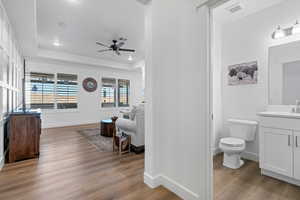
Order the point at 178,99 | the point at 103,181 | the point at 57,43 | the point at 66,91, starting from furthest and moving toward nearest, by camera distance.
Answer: the point at 66,91 < the point at 57,43 < the point at 103,181 < the point at 178,99

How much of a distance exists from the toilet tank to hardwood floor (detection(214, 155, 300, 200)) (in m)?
0.52

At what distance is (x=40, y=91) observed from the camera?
5.53m

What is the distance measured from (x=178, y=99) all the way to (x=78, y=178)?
1.76 metres

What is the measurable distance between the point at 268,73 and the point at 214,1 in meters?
1.88

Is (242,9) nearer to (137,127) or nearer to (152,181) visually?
(137,127)

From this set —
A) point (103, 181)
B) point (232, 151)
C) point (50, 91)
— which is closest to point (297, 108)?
point (232, 151)

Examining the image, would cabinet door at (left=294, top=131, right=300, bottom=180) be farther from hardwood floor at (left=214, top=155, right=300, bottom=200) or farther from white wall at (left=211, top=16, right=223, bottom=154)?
white wall at (left=211, top=16, right=223, bottom=154)

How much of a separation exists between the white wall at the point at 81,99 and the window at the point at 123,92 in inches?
10.2

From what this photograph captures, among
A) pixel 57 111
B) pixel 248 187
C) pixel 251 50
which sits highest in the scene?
pixel 251 50

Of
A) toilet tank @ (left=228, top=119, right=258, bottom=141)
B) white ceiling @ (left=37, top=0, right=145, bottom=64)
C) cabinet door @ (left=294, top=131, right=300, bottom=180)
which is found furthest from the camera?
white ceiling @ (left=37, top=0, right=145, bottom=64)

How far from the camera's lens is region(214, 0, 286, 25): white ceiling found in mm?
2409

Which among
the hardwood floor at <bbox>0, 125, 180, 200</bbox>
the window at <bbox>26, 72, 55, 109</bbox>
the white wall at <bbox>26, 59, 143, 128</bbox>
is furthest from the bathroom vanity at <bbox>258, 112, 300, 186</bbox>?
the window at <bbox>26, 72, 55, 109</bbox>

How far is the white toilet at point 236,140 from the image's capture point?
91.0 inches

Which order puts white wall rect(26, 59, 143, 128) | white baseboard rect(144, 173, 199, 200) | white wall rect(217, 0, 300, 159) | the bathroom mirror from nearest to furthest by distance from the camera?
white baseboard rect(144, 173, 199, 200) < the bathroom mirror < white wall rect(217, 0, 300, 159) < white wall rect(26, 59, 143, 128)
